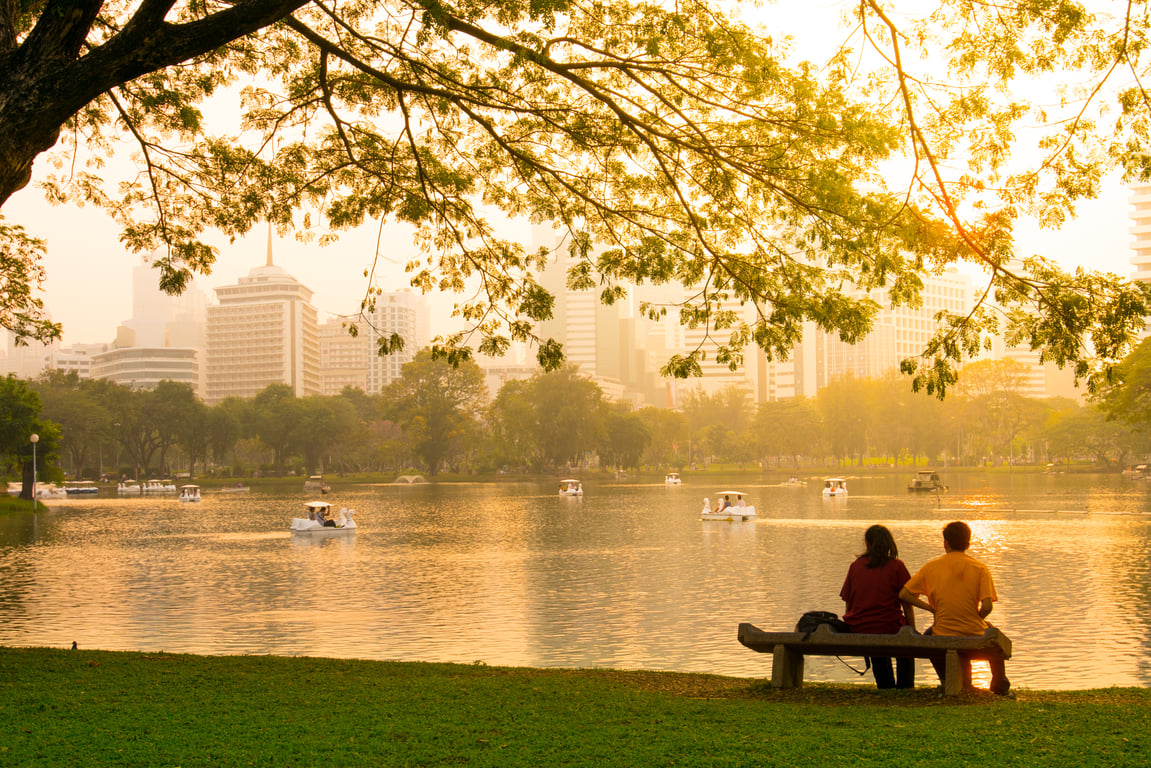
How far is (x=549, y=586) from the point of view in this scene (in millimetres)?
22672

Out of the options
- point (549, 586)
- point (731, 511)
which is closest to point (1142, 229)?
point (731, 511)

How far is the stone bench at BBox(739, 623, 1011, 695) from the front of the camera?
775cm

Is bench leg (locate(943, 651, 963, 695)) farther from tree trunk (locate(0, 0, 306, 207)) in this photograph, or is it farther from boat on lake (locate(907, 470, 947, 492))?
boat on lake (locate(907, 470, 947, 492))

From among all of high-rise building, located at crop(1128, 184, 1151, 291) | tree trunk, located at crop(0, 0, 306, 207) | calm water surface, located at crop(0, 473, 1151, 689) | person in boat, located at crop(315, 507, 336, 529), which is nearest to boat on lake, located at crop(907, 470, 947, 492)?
calm water surface, located at crop(0, 473, 1151, 689)

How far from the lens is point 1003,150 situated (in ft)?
35.0

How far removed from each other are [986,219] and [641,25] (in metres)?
4.62

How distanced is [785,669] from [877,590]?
1.13 m

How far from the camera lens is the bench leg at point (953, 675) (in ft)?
26.0

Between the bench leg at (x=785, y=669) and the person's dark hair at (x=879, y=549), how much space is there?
111 centimetres

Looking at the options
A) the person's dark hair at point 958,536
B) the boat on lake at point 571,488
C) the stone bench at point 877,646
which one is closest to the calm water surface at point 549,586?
the stone bench at point 877,646

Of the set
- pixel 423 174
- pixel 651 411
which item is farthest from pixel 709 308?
pixel 651 411

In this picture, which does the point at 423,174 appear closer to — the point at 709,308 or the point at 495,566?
the point at 709,308

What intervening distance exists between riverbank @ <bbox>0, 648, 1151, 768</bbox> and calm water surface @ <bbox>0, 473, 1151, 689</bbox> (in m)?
4.64

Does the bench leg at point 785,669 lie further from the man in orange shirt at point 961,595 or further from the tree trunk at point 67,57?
the tree trunk at point 67,57
